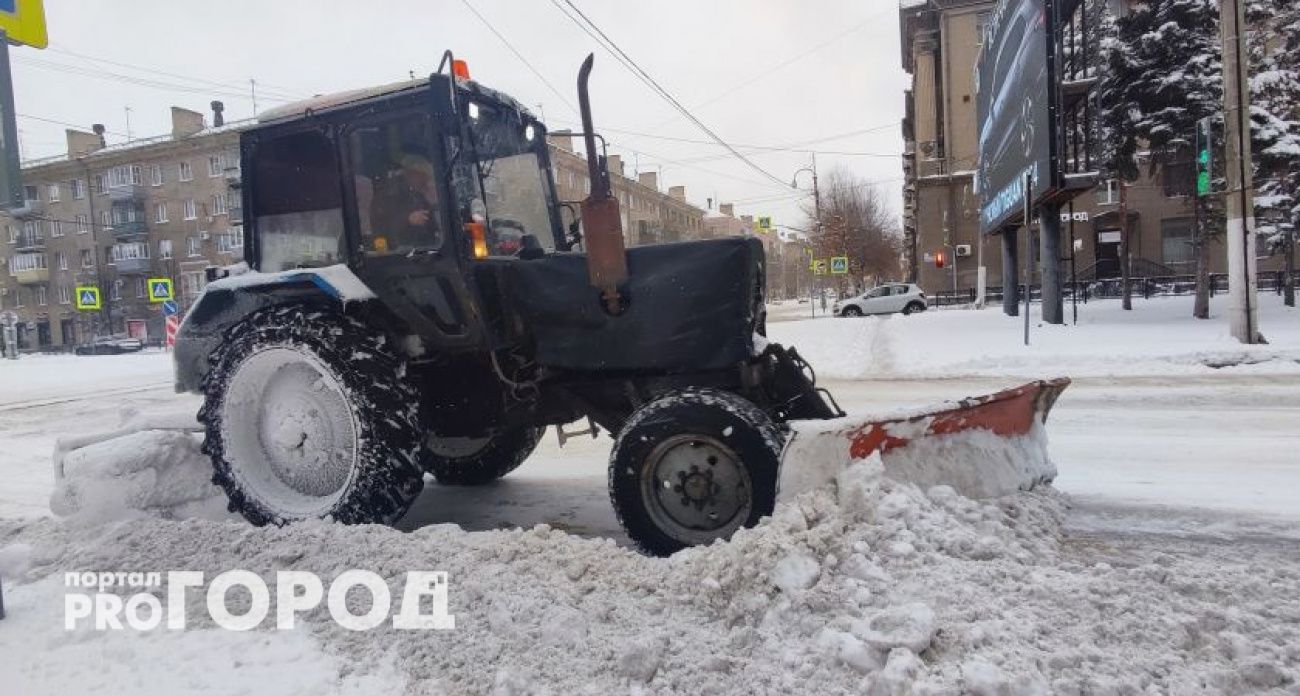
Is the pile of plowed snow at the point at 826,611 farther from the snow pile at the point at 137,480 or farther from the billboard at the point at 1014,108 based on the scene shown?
the billboard at the point at 1014,108

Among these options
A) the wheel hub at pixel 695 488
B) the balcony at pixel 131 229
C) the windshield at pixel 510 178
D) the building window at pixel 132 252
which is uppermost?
the balcony at pixel 131 229

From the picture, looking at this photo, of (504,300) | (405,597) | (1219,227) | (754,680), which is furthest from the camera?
(1219,227)

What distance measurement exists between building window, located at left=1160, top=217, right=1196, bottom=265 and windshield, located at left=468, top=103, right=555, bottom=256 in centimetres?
3919

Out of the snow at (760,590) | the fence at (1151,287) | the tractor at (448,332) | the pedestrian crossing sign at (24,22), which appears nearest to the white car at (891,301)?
the fence at (1151,287)

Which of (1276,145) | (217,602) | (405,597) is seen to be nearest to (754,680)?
(405,597)

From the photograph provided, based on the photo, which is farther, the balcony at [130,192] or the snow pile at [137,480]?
the balcony at [130,192]

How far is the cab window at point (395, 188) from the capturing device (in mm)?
4098

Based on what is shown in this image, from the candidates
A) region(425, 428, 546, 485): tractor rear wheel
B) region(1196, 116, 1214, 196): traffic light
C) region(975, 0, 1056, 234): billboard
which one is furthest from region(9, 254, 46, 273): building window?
region(1196, 116, 1214, 196): traffic light

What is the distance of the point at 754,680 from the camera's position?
234cm

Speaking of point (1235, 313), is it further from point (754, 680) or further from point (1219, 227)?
point (754, 680)

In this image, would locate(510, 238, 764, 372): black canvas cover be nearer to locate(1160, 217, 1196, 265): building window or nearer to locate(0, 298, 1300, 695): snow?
locate(0, 298, 1300, 695): snow

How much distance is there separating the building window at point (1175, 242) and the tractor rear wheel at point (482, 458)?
3900cm

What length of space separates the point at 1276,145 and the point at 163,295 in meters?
31.8

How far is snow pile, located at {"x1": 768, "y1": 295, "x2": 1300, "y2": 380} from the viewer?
438 inches
